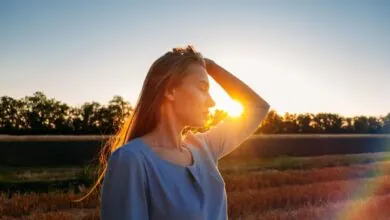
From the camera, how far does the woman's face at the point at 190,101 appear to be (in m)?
2.15

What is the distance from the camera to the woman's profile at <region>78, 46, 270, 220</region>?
6.13 ft

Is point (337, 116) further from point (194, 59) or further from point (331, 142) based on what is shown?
point (194, 59)

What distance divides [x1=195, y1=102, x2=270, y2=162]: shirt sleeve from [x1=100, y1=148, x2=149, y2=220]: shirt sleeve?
0.57 meters

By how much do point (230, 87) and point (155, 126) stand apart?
58 centimetres

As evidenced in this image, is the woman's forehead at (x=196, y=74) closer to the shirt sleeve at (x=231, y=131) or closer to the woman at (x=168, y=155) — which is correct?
the woman at (x=168, y=155)

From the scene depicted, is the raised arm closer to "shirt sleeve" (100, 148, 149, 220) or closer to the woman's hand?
the woman's hand

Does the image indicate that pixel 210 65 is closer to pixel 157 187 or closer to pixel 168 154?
pixel 168 154

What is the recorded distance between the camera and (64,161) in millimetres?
32344

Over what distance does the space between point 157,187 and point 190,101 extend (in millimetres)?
382

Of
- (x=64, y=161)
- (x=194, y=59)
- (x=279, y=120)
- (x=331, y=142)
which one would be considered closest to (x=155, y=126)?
(x=194, y=59)

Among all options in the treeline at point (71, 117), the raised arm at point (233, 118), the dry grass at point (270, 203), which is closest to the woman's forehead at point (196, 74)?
the raised arm at point (233, 118)

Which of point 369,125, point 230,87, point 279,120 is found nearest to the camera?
point 230,87

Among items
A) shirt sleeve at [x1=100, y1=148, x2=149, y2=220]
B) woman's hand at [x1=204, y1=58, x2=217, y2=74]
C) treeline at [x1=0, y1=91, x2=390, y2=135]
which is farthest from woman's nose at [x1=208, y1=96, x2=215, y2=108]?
treeline at [x1=0, y1=91, x2=390, y2=135]

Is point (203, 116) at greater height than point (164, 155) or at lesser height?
greater
